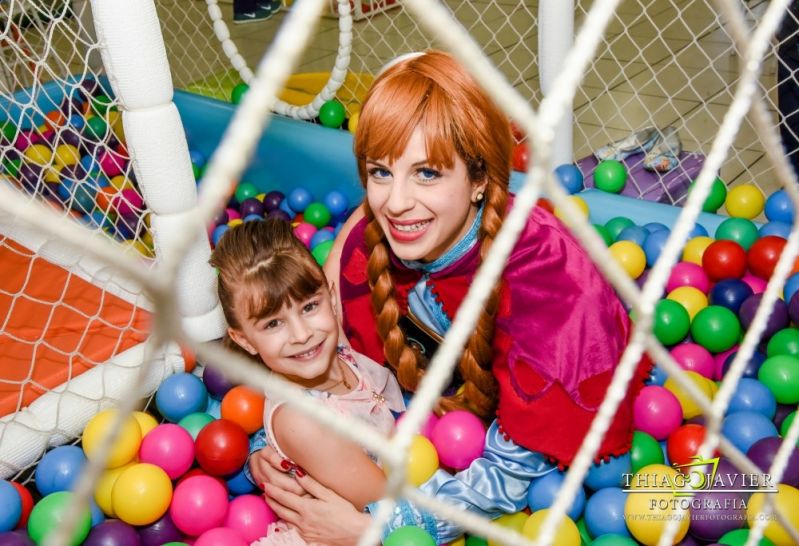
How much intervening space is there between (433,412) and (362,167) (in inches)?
16.5

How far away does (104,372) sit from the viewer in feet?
4.53

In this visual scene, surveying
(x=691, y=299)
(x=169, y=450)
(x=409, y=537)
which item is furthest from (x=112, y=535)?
(x=691, y=299)

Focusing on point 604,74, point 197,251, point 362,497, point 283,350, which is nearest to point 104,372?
point 197,251

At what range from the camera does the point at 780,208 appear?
1657 mm

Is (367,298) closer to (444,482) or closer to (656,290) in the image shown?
(444,482)

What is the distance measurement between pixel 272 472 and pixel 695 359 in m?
0.73

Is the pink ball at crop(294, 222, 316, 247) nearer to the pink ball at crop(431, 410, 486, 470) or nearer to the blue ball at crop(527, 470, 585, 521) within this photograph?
the pink ball at crop(431, 410, 486, 470)

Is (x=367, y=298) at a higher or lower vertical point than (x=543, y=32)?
lower

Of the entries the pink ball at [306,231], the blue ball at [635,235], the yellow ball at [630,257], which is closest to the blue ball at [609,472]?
the yellow ball at [630,257]

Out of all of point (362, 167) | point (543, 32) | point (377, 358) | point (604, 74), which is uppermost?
point (604, 74)

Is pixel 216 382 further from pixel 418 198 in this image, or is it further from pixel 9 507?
pixel 418 198

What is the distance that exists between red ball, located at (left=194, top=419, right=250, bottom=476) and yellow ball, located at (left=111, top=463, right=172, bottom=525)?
8cm

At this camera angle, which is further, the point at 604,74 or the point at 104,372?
the point at 604,74

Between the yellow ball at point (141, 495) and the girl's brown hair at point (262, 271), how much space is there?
0.24m
